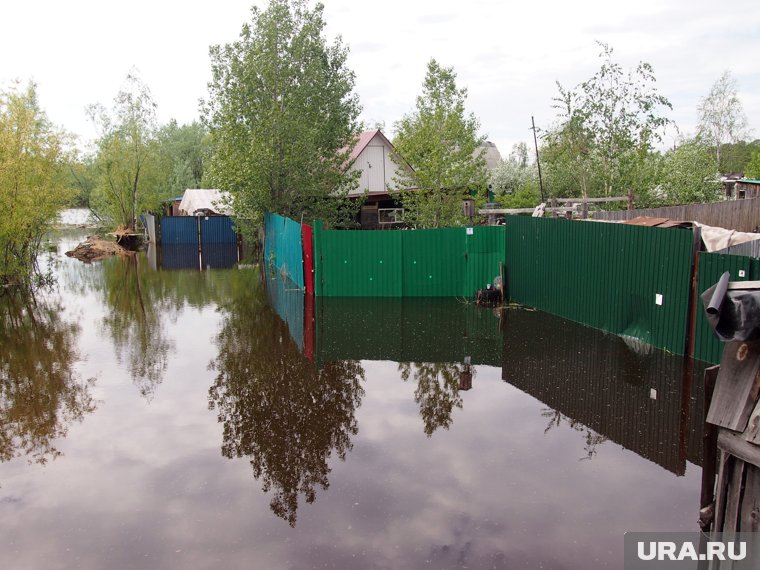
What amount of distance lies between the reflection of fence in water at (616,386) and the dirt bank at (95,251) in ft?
78.5

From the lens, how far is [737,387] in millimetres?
3869

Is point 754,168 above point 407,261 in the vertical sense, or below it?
above

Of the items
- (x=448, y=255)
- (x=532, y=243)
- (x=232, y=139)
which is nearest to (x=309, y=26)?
(x=232, y=139)

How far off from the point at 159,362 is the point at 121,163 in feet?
114

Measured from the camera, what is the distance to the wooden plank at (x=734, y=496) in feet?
12.8

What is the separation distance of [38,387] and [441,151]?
592 inches

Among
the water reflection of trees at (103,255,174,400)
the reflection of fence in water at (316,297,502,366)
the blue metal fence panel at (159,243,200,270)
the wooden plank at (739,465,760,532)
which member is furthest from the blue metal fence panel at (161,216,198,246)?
the wooden plank at (739,465,760,532)

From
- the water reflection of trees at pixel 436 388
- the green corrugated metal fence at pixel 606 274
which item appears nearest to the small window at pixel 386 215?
the green corrugated metal fence at pixel 606 274

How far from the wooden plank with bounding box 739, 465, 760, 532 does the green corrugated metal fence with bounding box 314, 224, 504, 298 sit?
11409 mm

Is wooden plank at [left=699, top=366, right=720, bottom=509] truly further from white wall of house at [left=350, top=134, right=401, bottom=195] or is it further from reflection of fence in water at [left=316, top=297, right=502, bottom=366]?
white wall of house at [left=350, top=134, right=401, bottom=195]

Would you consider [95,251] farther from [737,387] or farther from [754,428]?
[754,428]

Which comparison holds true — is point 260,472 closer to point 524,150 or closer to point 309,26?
point 309,26

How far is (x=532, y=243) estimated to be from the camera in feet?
45.7

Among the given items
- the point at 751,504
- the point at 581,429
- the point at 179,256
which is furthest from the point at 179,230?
the point at 751,504
